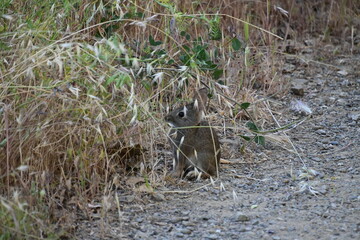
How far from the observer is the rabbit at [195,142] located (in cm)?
532

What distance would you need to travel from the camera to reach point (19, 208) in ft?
11.2

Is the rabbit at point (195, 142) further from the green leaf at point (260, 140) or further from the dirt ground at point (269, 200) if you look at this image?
the green leaf at point (260, 140)

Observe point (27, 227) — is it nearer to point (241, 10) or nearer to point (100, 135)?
point (100, 135)

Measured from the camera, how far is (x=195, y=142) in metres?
→ 5.51

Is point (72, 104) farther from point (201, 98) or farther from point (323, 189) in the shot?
point (323, 189)

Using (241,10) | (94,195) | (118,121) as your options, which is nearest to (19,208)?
(94,195)

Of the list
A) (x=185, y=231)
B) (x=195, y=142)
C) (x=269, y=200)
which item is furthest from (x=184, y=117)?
(x=185, y=231)

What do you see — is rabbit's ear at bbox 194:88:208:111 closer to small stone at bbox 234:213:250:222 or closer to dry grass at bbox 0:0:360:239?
dry grass at bbox 0:0:360:239

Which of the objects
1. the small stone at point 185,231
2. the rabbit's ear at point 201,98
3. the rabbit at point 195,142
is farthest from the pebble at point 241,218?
the rabbit's ear at point 201,98

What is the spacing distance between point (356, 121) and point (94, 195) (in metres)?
3.03

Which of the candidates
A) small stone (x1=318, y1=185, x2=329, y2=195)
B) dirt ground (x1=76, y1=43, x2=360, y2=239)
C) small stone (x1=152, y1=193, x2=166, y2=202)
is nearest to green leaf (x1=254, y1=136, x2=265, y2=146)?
dirt ground (x1=76, y1=43, x2=360, y2=239)

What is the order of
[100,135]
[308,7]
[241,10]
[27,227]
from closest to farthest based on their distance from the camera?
[27,227]
[100,135]
[241,10]
[308,7]

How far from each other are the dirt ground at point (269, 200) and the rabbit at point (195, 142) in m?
0.16

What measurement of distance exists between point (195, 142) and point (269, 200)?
3.22 ft
